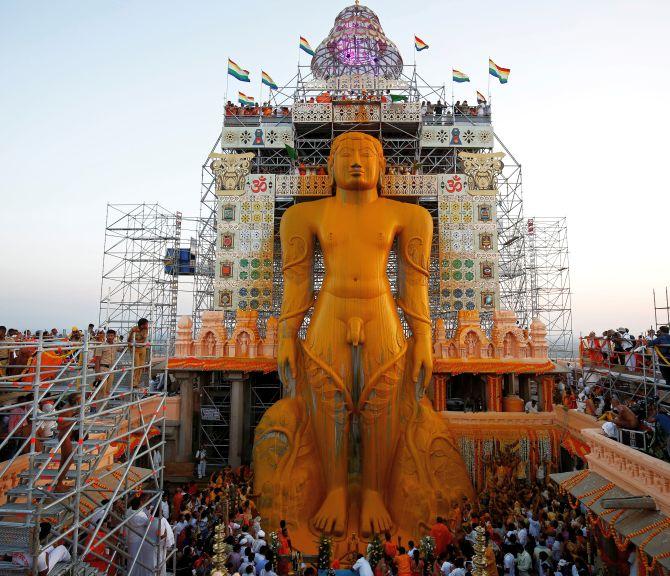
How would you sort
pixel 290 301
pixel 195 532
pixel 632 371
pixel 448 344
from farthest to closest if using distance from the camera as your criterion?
pixel 448 344 → pixel 290 301 → pixel 632 371 → pixel 195 532

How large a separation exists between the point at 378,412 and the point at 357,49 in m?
17.5

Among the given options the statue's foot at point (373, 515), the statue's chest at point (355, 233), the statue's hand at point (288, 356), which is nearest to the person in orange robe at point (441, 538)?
the statue's foot at point (373, 515)

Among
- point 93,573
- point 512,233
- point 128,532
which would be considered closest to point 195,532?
point 128,532

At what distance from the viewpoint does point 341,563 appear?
1052 cm

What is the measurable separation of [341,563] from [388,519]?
1.36m

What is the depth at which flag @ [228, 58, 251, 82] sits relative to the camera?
21.4m

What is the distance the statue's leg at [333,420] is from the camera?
445 inches

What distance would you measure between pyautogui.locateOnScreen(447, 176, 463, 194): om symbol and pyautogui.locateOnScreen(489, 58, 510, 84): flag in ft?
21.0

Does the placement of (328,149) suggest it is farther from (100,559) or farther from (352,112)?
(100,559)

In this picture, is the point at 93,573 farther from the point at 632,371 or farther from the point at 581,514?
the point at 632,371

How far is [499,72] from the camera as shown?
21.3 metres

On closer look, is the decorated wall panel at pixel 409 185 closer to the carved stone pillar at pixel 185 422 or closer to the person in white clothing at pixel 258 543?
the carved stone pillar at pixel 185 422

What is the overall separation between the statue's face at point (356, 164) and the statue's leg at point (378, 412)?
3685mm

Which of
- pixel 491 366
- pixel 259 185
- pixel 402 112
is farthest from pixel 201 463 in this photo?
pixel 402 112
